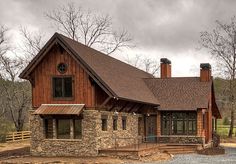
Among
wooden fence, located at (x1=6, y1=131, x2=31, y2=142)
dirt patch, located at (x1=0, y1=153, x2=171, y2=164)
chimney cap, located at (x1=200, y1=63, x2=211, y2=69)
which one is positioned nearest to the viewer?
dirt patch, located at (x1=0, y1=153, x2=171, y2=164)

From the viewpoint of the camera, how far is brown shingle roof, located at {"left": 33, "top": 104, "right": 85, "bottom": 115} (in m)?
26.5

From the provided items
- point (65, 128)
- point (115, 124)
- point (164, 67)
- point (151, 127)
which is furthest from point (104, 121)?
point (164, 67)

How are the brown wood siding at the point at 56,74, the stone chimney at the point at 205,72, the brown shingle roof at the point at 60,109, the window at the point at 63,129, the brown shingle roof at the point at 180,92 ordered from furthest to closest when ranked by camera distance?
the stone chimney at the point at 205,72 → the brown shingle roof at the point at 180,92 → the window at the point at 63,129 → the brown wood siding at the point at 56,74 → the brown shingle roof at the point at 60,109

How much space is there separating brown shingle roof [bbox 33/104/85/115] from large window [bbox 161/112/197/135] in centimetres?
1189

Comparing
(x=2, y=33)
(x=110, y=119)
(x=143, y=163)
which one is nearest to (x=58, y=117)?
(x=110, y=119)

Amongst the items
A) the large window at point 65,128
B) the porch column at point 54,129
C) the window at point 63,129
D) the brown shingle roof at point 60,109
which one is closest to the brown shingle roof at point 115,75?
the brown shingle roof at point 60,109

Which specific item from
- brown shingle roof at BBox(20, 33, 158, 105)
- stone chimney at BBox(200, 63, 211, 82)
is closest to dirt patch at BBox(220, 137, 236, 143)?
stone chimney at BBox(200, 63, 211, 82)

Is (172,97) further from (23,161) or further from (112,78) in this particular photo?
(23,161)

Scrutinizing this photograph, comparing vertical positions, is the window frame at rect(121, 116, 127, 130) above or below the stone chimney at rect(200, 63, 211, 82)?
below

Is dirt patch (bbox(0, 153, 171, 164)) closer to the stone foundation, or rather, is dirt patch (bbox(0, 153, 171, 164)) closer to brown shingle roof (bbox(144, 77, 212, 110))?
the stone foundation

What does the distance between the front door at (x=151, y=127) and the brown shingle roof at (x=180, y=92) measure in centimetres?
134

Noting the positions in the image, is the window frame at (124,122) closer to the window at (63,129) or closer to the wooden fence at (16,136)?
the window at (63,129)

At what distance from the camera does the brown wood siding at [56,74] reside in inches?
1076

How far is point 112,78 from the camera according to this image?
98.8ft
